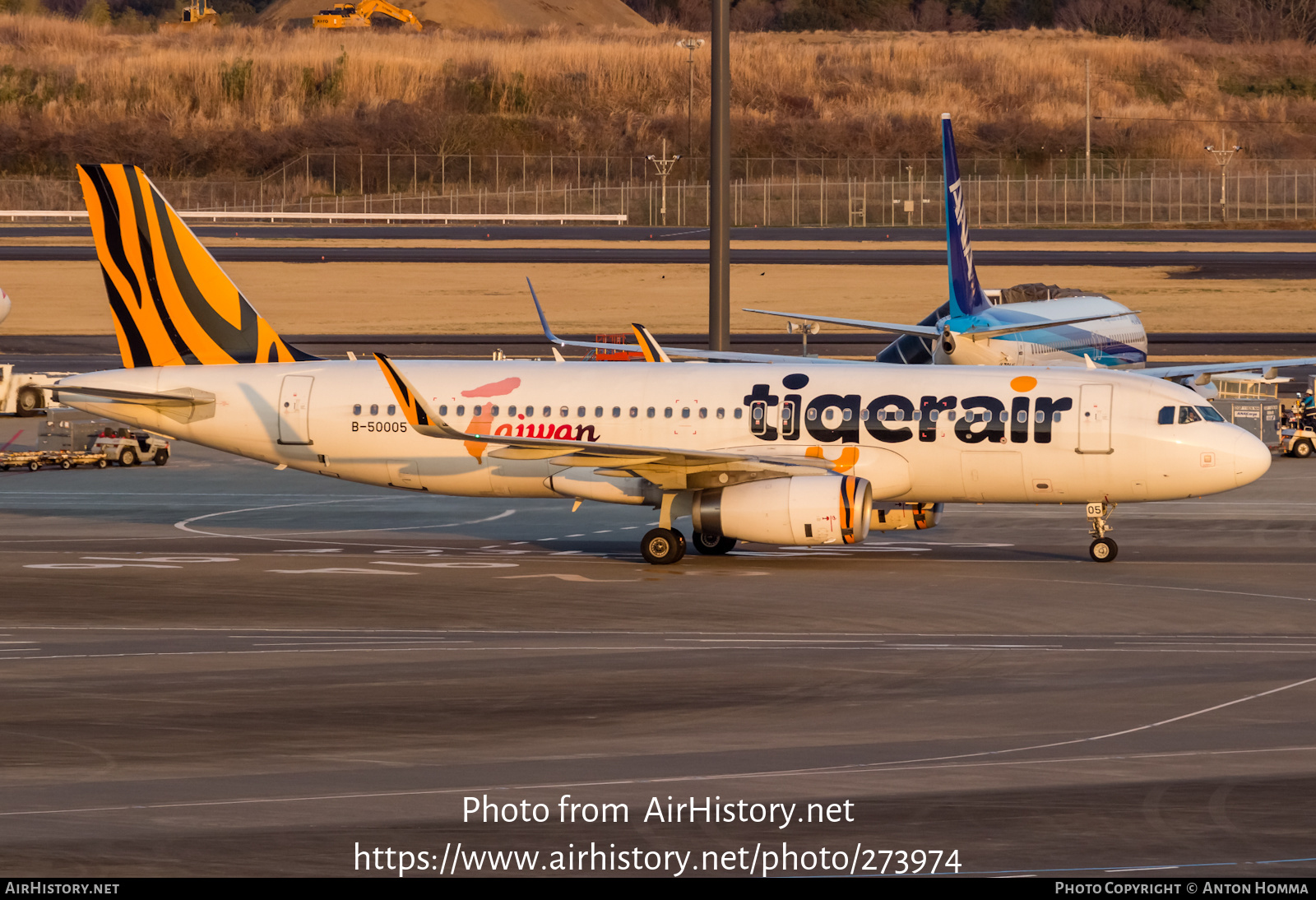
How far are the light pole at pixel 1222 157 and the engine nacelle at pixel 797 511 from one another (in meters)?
107

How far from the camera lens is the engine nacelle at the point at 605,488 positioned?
36062 mm

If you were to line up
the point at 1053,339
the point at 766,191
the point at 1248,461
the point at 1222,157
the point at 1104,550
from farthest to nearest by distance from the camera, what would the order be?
1. the point at 1222,157
2. the point at 766,191
3. the point at 1053,339
4. the point at 1104,550
5. the point at 1248,461

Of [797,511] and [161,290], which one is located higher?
[161,290]

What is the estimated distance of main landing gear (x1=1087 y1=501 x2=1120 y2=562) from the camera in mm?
36062

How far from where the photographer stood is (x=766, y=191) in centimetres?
13450

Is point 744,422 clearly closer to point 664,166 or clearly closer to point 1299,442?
point 1299,442

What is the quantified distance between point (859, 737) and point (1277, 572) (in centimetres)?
1694

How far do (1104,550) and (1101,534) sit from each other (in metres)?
0.50

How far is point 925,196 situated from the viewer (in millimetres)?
133750

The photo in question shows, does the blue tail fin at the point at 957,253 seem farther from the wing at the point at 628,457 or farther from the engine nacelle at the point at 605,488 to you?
the engine nacelle at the point at 605,488

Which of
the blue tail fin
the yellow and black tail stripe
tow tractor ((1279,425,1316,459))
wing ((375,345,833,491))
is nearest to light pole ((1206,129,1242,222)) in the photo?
tow tractor ((1279,425,1316,459))

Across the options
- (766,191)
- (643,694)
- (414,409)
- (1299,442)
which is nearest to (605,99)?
(766,191)
